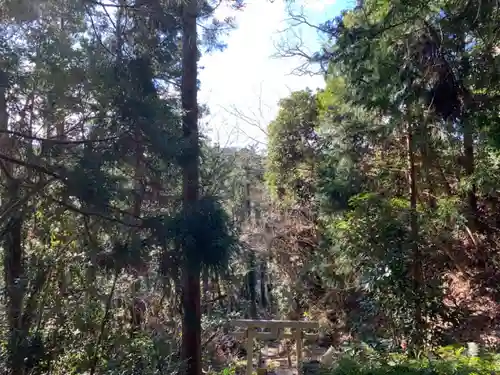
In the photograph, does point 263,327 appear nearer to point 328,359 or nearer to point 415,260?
point 328,359

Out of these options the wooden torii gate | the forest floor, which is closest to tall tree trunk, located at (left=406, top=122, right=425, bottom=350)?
the wooden torii gate

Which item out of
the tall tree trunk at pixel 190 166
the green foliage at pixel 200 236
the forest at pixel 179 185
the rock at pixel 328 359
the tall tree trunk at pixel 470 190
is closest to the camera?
the forest at pixel 179 185

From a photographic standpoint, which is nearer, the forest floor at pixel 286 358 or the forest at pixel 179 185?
the forest at pixel 179 185

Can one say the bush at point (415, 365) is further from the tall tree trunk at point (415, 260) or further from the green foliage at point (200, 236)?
the green foliage at point (200, 236)

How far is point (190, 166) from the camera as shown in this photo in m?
4.92

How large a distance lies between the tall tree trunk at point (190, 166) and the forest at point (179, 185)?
0.03m

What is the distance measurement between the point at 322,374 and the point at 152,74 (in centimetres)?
354

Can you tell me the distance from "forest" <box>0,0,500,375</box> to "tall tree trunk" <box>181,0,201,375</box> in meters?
0.03

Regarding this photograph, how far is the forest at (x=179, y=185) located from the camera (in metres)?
3.87

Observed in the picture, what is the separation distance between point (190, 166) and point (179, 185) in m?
0.41

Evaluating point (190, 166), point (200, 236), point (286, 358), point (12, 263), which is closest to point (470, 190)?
point (190, 166)

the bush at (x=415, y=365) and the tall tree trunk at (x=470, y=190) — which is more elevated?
the tall tree trunk at (x=470, y=190)

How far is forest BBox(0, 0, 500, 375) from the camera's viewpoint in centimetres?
387

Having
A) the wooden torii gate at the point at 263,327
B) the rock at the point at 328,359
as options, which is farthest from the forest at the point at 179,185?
the wooden torii gate at the point at 263,327
